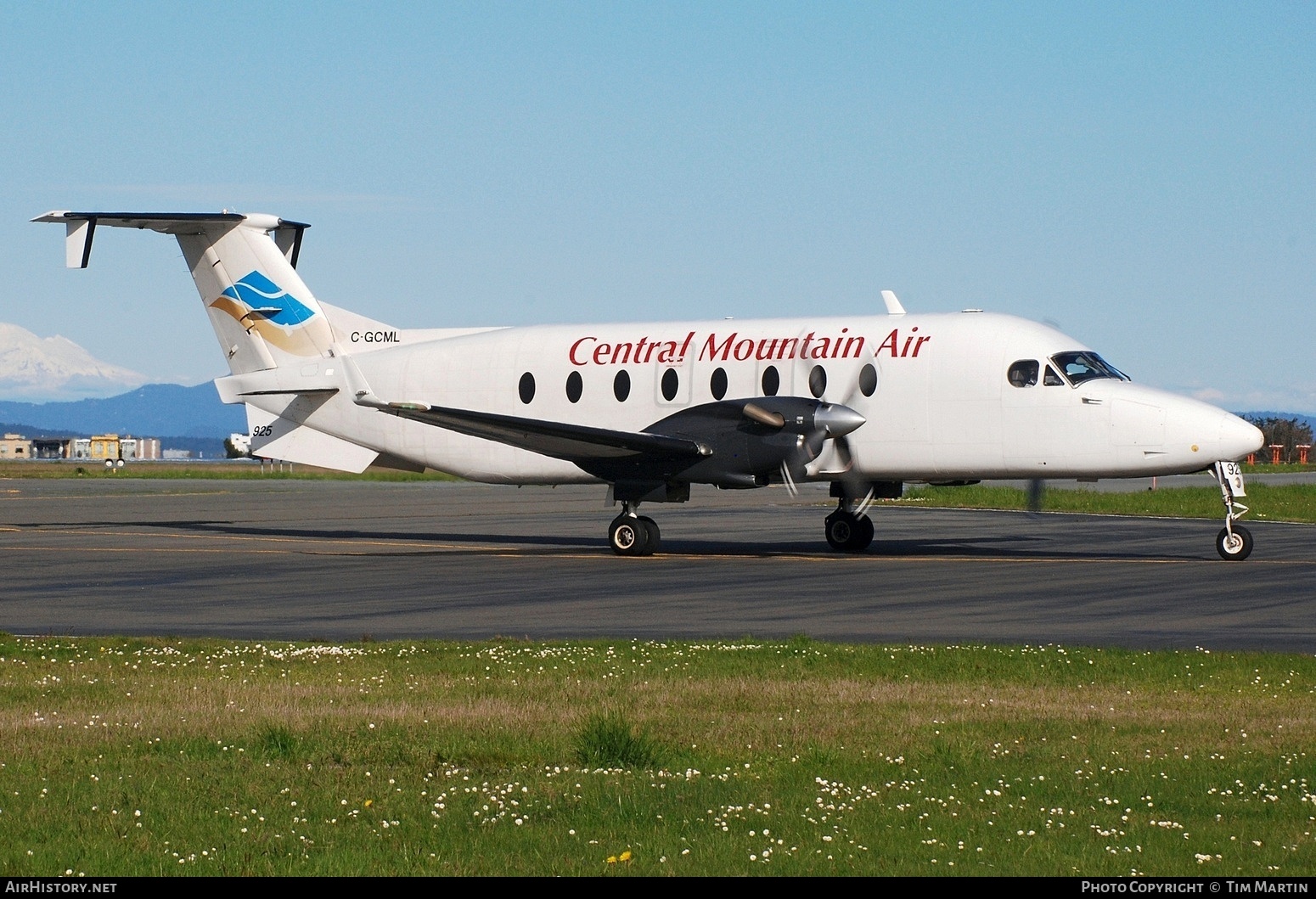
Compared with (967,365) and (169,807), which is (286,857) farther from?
(967,365)

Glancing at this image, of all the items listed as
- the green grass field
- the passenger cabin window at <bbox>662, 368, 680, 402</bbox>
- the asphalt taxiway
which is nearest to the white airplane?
the passenger cabin window at <bbox>662, 368, 680, 402</bbox>

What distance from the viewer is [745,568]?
77.6 ft

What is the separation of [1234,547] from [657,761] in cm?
1731

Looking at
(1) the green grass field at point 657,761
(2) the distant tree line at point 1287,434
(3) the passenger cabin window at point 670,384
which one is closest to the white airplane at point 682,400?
(3) the passenger cabin window at point 670,384

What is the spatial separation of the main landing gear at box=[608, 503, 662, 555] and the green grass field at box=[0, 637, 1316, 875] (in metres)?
12.4

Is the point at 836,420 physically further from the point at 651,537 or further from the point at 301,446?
the point at 301,446

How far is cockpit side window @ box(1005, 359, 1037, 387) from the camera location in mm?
24297

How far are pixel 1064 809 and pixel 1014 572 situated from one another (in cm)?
1504

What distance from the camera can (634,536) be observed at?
86.7 feet

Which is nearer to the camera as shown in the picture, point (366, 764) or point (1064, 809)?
point (1064, 809)

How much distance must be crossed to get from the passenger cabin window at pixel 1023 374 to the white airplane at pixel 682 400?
0.09 feet

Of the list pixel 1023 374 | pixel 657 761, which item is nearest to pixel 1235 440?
pixel 1023 374

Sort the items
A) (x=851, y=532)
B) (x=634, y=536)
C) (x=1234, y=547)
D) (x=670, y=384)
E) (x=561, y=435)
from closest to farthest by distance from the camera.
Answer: (x=1234, y=547)
(x=561, y=435)
(x=634, y=536)
(x=670, y=384)
(x=851, y=532)

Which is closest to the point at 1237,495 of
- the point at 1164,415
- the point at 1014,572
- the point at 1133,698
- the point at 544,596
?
the point at 1164,415
